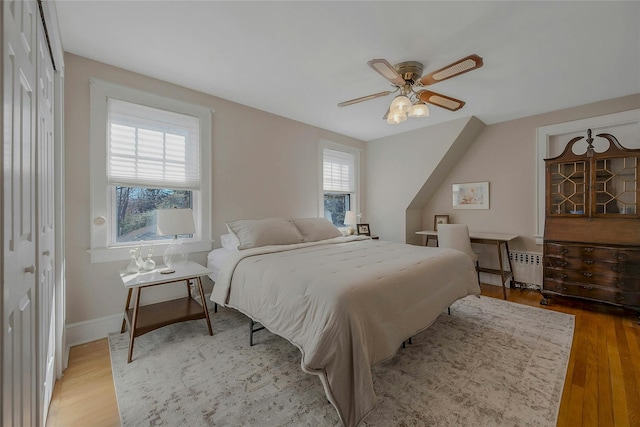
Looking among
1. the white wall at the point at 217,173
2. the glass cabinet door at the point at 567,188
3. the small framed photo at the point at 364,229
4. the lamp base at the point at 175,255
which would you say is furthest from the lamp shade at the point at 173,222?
the glass cabinet door at the point at 567,188

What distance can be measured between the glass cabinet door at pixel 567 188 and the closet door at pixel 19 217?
4.63 m

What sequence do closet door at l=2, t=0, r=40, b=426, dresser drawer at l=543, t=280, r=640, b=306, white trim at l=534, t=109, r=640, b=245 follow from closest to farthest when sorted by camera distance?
closet door at l=2, t=0, r=40, b=426
dresser drawer at l=543, t=280, r=640, b=306
white trim at l=534, t=109, r=640, b=245

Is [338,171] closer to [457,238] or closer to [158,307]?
[457,238]

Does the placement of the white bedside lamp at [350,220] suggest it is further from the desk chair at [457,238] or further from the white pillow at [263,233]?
the white pillow at [263,233]

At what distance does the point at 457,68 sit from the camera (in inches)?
78.8

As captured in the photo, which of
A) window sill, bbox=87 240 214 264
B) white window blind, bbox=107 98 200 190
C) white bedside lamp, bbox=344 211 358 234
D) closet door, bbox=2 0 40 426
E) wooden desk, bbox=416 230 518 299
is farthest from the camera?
white bedside lamp, bbox=344 211 358 234

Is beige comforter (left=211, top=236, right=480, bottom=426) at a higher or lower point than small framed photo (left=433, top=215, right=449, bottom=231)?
lower

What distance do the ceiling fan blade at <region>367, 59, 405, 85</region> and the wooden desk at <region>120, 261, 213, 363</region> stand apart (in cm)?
228

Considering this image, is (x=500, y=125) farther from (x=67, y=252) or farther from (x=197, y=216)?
(x=67, y=252)

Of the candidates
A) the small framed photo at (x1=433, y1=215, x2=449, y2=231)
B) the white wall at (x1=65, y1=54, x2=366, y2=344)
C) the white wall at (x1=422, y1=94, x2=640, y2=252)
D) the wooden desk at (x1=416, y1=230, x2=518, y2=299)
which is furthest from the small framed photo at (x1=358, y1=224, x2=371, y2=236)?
the wooden desk at (x1=416, y1=230, x2=518, y2=299)

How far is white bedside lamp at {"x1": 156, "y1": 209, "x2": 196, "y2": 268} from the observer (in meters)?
2.46

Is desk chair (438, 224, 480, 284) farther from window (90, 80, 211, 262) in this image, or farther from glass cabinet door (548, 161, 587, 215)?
window (90, 80, 211, 262)

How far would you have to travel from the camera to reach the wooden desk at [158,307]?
2148mm

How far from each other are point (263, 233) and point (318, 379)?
1569 mm
